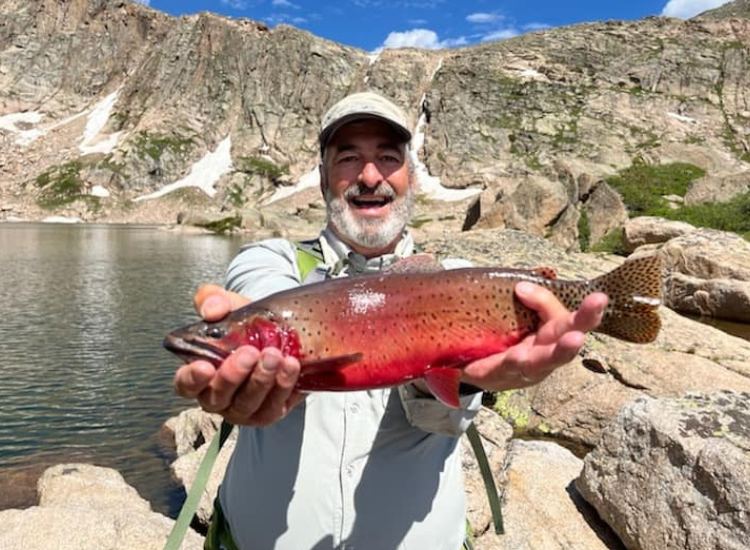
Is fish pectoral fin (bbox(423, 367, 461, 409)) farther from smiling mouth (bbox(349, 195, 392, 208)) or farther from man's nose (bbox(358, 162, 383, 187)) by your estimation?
man's nose (bbox(358, 162, 383, 187))

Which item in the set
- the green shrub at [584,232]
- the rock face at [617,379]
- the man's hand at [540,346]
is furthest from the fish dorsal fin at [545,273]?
the green shrub at [584,232]

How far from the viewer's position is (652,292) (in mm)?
3963

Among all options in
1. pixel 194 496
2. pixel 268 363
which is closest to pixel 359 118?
pixel 268 363

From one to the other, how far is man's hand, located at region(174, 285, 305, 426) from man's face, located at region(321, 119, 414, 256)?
1.70m

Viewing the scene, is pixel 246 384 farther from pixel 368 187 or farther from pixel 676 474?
pixel 676 474

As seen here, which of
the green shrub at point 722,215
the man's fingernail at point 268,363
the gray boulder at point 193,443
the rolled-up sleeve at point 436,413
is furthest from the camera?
the green shrub at point 722,215

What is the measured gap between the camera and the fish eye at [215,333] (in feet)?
11.1

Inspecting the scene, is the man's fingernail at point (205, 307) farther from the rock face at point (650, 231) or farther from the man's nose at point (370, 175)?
the rock face at point (650, 231)

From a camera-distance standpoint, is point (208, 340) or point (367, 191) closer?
point (208, 340)

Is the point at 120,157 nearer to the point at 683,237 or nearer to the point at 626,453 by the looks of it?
the point at 683,237

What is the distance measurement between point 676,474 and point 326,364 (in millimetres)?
5073

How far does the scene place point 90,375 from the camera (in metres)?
20.9

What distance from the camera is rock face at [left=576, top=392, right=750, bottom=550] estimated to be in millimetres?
5906

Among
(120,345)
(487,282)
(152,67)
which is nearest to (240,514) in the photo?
(487,282)
